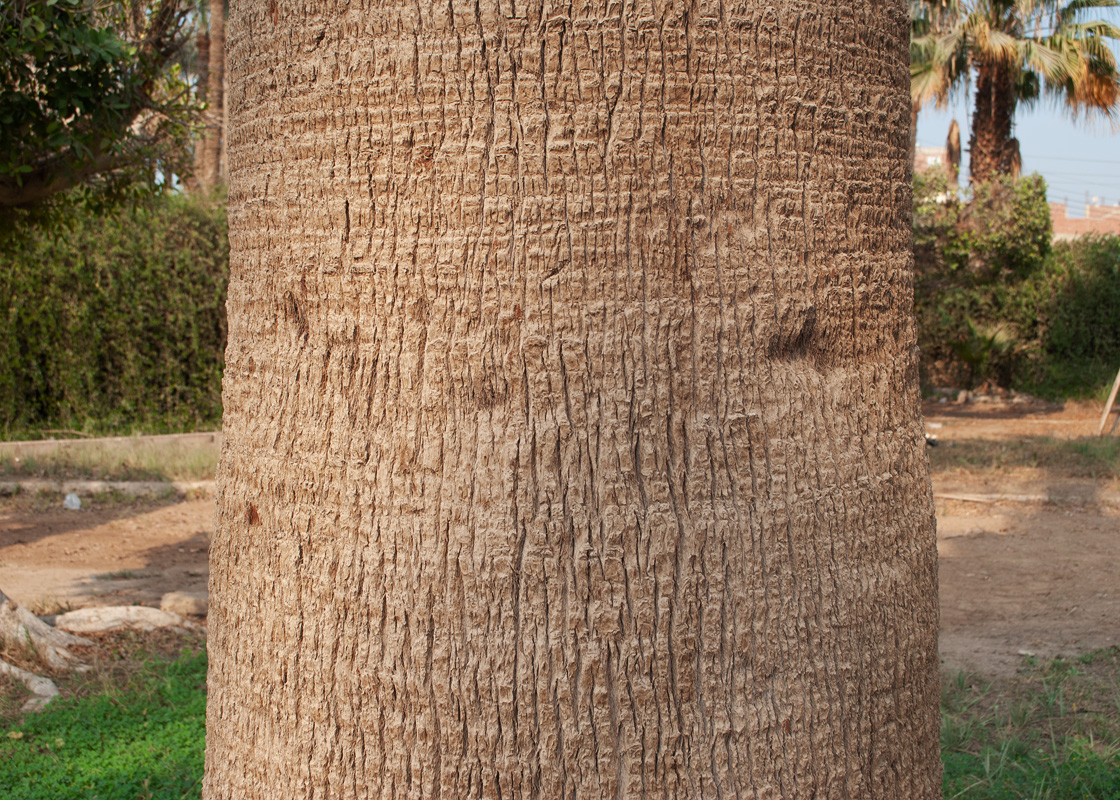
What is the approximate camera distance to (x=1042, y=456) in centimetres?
1074

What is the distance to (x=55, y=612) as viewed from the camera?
19.4 feet

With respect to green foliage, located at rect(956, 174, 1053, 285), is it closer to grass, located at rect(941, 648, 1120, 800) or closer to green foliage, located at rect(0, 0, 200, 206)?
grass, located at rect(941, 648, 1120, 800)

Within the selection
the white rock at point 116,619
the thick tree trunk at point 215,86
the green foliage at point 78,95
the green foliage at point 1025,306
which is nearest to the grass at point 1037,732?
the white rock at point 116,619

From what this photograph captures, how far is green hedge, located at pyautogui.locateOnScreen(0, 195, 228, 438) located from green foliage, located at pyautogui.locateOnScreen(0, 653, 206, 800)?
7.75m

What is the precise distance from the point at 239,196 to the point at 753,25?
96cm

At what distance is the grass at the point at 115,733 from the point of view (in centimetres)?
359

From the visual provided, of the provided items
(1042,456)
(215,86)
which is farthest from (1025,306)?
(215,86)

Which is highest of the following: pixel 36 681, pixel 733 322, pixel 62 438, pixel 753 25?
pixel 753 25

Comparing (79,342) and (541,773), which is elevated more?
(79,342)

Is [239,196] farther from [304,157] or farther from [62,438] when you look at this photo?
[62,438]

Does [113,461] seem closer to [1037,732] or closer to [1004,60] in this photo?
[1037,732]

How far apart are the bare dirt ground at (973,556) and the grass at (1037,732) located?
31cm

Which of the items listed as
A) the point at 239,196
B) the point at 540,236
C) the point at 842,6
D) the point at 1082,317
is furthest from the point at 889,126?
the point at 1082,317

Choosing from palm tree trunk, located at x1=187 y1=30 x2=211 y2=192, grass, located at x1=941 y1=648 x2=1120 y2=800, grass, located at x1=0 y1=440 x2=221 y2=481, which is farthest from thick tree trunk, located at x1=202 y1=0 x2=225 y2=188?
grass, located at x1=941 y1=648 x2=1120 y2=800
